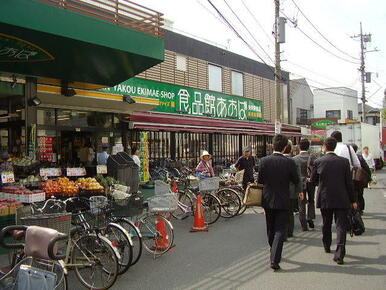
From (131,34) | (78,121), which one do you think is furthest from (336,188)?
(78,121)

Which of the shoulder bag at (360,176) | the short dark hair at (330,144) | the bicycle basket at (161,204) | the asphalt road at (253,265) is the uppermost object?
the short dark hair at (330,144)

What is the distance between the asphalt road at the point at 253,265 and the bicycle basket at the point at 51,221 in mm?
1253

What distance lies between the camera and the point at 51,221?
178 inches

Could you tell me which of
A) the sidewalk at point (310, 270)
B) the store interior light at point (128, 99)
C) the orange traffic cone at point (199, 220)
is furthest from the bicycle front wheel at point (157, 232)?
the store interior light at point (128, 99)

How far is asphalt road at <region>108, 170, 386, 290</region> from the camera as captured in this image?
5.27 meters

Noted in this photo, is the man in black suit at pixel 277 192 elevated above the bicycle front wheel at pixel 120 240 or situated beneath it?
elevated above

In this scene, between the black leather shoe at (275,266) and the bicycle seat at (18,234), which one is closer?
the bicycle seat at (18,234)

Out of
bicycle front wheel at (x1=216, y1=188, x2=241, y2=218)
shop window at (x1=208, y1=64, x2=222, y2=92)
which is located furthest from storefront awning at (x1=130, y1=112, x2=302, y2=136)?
bicycle front wheel at (x1=216, y1=188, x2=241, y2=218)

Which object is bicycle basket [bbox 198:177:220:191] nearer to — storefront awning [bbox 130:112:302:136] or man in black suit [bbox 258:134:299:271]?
man in black suit [bbox 258:134:299:271]

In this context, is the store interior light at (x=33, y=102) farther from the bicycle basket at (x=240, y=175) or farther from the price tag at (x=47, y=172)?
the bicycle basket at (x=240, y=175)

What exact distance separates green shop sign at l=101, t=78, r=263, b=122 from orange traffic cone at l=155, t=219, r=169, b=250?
911cm

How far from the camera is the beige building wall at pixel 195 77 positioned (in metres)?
19.6

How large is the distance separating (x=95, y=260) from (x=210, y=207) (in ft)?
15.8

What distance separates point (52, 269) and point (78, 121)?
1034 centimetres
